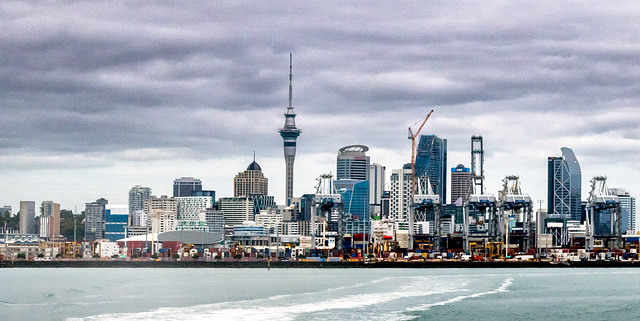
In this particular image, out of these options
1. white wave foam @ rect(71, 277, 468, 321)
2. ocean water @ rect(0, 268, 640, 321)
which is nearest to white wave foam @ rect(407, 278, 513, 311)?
ocean water @ rect(0, 268, 640, 321)

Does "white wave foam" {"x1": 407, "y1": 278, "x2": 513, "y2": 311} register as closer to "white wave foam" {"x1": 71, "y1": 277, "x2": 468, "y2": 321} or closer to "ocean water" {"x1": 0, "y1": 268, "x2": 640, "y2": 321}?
"ocean water" {"x1": 0, "y1": 268, "x2": 640, "y2": 321}

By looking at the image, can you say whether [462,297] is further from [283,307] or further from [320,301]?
[283,307]

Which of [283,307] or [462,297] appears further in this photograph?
[462,297]

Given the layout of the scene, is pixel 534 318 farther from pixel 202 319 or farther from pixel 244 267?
pixel 244 267

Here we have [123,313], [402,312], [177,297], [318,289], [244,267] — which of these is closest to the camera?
[123,313]

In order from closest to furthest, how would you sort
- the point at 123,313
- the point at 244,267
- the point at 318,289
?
the point at 123,313
the point at 318,289
the point at 244,267

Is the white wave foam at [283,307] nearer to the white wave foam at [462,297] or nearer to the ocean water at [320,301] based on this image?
the ocean water at [320,301]

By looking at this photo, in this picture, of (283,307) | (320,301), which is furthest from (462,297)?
(283,307)

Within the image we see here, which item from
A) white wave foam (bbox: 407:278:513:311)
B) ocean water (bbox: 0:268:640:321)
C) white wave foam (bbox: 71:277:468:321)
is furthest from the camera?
white wave foam (bbox: 407:278:513:311)

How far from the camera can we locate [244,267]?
19400 centimetres

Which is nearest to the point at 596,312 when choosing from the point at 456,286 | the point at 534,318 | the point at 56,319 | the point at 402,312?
the point at 534,318

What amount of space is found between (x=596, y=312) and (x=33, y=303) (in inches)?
1935

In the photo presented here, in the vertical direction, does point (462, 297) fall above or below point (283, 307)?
below

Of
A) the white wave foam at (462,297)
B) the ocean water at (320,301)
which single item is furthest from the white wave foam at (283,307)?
the white wave foam at (462,297)
